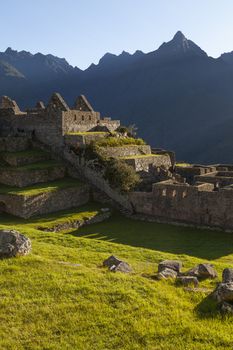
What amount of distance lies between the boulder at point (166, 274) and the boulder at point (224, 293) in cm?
182

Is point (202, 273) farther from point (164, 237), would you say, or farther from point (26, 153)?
point (26, 153)

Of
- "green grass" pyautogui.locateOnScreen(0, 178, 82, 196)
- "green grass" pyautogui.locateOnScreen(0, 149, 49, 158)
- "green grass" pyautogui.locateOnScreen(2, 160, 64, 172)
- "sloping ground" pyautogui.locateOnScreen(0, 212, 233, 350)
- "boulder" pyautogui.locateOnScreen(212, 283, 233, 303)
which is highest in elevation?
"green grass" pyautogui.locateOnScreen(0, 149, 49, 158)

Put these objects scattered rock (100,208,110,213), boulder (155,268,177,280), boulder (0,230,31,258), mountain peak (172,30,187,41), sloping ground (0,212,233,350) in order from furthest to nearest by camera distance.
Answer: mountain peak (172,30,187,41) → scattered rock (100,208,110,213) → boulder (0,230,31,258) → boulder (155,268,177,280) → sloping ground (0,212,233,350)

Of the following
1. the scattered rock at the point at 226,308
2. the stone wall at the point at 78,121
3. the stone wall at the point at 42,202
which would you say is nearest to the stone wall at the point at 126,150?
the stone wall at the point at 78,121

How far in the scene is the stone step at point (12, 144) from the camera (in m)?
32.5

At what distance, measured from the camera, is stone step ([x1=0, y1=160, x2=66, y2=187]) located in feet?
92.0

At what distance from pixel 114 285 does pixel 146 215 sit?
681 inches

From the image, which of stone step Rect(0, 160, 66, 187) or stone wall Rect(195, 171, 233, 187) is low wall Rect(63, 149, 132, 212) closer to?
stone step Rect(0, 160, 66, 187)

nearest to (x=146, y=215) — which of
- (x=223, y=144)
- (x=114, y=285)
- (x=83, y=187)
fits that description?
(x=83, y=187)

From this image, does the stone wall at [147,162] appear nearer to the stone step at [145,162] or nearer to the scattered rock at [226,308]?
the stone step at [145,162]

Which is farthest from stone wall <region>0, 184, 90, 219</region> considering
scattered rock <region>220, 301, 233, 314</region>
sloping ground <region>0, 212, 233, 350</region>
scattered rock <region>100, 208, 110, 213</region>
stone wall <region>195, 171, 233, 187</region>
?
scattered rock <region>220, 301, 233, 314</region>

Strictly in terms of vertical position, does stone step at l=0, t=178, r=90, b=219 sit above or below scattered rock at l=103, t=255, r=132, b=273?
above

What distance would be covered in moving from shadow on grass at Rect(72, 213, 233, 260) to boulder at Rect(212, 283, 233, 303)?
33.0 feet

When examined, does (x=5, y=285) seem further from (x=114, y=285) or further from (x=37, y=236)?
(x=37, y=236)
